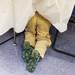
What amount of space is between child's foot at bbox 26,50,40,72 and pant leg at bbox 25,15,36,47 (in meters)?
0.14

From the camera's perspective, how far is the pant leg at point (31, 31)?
176 centimetres

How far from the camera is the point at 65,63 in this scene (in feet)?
5.69

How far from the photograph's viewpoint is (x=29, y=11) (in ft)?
5.09

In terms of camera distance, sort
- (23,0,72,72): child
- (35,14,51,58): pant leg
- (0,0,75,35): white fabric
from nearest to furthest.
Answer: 1. (0,0,75,35): white fabric
2. (23,0,72,72): child
3. (35,14,51,58): pant leg

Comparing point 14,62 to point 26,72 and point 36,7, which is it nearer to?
point 26,72

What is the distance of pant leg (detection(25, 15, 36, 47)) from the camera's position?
1.76 metres

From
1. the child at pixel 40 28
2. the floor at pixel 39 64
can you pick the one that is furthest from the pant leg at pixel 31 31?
the floor at pixel 39 64

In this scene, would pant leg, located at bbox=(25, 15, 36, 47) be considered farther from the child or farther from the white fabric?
the white fabric

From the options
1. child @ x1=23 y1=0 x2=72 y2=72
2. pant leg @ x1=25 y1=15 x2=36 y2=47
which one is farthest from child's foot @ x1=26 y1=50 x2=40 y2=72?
pant leg @ x1=25 y1=15 x2=36 y2=47

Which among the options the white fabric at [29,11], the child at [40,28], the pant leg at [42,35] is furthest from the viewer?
the pant leg at [42,35]

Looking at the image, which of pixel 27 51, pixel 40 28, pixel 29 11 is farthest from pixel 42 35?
pixel 29 11

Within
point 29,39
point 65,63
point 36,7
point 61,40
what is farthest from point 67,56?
point 36,7

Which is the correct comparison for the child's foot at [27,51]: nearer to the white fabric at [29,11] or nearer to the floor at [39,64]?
the floor at [39,64]

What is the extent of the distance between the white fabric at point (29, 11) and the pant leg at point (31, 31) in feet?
0.47
